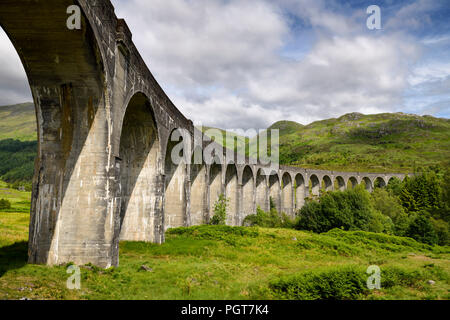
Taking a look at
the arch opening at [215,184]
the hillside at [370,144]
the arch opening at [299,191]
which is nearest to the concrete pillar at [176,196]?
the arch opening at [215,184]

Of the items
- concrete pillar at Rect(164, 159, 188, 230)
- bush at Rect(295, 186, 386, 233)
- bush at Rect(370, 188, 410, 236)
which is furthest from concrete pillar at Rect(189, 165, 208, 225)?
bush at Rect(370, 188, 410, 236)

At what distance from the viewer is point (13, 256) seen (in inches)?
419

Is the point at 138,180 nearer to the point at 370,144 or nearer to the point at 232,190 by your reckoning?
the point at 232,190

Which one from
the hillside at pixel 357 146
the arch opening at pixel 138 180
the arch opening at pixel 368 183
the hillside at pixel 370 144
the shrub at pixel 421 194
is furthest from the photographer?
the hillside at pixel 357 146

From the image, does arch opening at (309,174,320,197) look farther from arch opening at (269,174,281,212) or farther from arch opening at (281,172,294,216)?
arch opening at (269,174,281,212)

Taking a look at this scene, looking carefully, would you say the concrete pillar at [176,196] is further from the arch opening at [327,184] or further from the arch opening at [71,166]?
the arch opening at [327,184]

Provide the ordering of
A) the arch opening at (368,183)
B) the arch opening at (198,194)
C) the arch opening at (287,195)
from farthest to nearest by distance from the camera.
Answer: the arch opening at (368,183), the arch opening at (287,195), the arch opening at (198,194)

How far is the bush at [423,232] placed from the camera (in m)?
31.3

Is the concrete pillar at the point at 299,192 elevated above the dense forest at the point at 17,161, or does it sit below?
below

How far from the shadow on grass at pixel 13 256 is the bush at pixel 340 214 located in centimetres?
2754

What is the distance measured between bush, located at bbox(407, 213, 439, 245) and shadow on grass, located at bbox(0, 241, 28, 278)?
36.4 m
